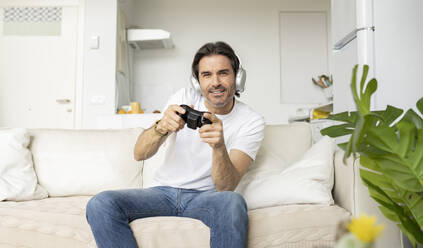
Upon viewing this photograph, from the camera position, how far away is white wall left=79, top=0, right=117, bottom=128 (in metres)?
3.69

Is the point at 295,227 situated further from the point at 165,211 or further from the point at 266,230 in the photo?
the point at 165,211

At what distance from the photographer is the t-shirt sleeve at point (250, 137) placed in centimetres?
149

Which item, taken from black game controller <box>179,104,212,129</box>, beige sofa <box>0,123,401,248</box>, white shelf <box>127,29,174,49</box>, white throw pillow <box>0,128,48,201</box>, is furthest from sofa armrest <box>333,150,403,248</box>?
A: white shelf <box>127,29,174,49</box>

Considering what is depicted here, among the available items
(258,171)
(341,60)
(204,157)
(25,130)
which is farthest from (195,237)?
(341,60)

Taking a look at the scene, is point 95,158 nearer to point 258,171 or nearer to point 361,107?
point 258,171

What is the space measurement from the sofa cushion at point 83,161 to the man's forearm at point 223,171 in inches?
24.4


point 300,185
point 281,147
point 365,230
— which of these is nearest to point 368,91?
point 365,230

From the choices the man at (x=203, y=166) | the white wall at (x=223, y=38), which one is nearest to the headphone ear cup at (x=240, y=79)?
the man at (x=203, y=166)

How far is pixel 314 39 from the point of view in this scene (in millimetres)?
4594

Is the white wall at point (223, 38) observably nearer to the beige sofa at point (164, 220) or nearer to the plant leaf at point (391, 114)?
the beige sofa at point (164, 220)

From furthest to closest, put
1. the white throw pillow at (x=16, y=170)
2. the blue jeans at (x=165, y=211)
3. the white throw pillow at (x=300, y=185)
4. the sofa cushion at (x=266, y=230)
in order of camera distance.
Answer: the white throw pillow at (x=16, y=170) → the white throw pillow at (x=300, y=185) → the sofa cushion at (x=266, y=230) → the blue jeans at (x=165, y=211)

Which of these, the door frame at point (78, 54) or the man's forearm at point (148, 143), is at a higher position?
the door frame at point (78, 54)

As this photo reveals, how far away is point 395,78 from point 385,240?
936 mm

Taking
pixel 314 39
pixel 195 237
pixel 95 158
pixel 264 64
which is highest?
pixel 314 39
